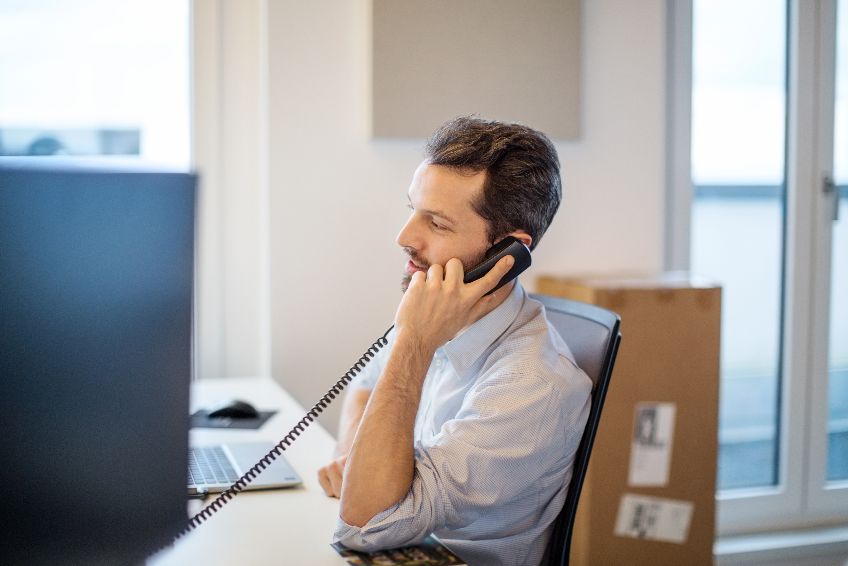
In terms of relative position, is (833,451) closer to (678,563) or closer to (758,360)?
(758,360)

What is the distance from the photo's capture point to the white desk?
3.78ft

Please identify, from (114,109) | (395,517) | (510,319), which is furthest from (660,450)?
(114,109)

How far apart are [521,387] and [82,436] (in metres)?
0.78

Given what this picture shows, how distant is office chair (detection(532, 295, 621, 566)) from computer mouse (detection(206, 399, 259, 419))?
2.63 feet

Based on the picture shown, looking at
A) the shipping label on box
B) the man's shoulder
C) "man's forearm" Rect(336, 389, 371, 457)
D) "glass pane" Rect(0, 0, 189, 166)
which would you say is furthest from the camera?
the shipping label on box

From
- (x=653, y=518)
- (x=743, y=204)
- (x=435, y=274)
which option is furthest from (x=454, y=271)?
(x=743, y=204)

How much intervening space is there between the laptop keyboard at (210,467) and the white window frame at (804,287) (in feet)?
6.29

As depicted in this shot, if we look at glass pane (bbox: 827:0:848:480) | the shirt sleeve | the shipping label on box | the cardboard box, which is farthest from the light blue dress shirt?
glass pane (bbox: 827:0:848:480)

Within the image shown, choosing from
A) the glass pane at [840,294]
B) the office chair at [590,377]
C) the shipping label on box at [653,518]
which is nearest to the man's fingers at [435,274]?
the office chair at [590,377]

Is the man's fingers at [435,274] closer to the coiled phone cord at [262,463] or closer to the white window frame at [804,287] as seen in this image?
the coiled phone cord at [262,463]

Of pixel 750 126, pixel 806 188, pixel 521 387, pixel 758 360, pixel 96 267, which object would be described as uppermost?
pixel 750 126

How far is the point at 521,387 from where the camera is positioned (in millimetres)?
1330

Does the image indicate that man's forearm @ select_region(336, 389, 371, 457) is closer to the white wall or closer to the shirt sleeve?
the shirt sleeve

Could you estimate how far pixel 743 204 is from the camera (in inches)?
123
